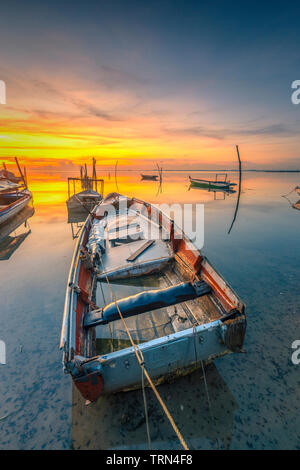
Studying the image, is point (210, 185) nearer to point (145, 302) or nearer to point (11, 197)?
point (11, 197)

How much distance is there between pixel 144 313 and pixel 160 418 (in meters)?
2.71

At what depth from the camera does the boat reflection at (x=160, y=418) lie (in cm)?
342

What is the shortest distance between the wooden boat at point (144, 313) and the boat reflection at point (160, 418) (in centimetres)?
53

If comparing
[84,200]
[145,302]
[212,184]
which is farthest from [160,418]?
[212,184]

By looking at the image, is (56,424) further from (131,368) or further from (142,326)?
(142,326)

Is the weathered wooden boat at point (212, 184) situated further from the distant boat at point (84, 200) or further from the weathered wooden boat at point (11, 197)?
the weathered wooden boat at point (11, 197)

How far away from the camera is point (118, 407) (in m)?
3.89

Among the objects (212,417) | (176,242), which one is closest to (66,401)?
(212,417)

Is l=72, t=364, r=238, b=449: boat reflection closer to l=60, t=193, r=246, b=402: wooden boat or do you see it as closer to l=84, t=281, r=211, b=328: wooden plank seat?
l=60, t=193, r=246, b=402: wooden boat

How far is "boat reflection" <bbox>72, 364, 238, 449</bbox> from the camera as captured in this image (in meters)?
3.42

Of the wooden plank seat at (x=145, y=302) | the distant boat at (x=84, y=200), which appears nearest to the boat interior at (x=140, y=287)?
the wooden plank seat at (x=145, y=302)

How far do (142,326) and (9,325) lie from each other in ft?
13.9

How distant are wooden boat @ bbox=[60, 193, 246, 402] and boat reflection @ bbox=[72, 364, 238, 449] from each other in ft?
1.72

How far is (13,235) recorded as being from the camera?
15.4 meters
